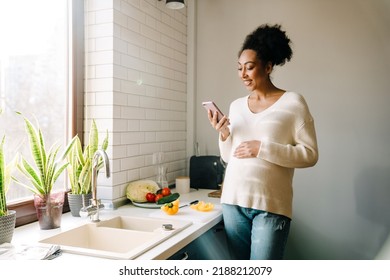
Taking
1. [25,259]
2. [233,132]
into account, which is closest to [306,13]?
[233,132]

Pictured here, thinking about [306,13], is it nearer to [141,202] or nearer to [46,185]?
[141,202]

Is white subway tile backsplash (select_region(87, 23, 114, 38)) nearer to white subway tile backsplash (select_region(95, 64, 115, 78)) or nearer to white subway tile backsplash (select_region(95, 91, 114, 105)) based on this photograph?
white subway tile backsplash (select_region(95, 64, 115, 78))

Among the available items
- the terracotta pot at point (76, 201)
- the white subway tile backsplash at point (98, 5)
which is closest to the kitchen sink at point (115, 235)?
the terracotta pot at point (76, 201)

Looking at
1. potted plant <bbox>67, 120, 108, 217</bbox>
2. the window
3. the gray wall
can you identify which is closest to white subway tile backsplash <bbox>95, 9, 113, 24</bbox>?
the window

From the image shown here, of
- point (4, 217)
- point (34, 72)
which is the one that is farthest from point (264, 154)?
point (34, 72)

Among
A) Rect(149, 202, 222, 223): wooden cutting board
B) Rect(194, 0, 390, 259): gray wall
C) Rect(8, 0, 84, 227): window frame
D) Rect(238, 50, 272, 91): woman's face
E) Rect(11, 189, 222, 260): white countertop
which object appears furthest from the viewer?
Rect(194, 0, 390, 259): gray wall

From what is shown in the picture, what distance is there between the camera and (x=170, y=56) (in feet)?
7.71

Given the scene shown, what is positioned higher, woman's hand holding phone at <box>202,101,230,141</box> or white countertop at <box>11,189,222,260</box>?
woman's hand holding phone at <box>202,101,230,141</box>

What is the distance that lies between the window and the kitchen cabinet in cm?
74

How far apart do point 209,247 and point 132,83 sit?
37.5 inches

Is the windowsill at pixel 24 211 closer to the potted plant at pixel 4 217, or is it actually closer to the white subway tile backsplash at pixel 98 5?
the potted plant at pixel 4 217

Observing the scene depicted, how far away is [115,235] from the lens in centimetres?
150

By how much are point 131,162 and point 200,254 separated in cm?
66

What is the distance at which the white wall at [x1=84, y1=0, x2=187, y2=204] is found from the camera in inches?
71.9
